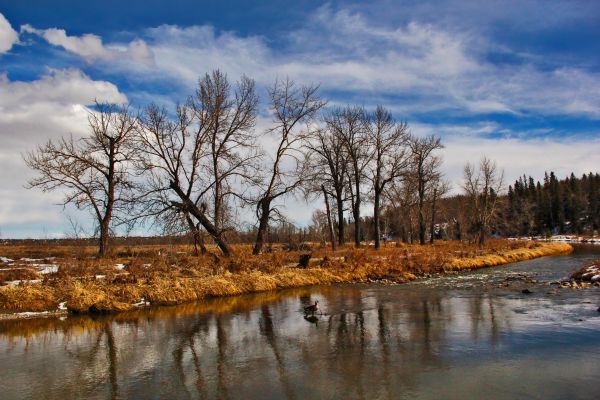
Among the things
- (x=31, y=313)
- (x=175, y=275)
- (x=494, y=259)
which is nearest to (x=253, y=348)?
(x=31, y=313)

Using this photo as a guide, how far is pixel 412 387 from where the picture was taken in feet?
25.7

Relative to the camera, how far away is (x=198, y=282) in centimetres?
1997

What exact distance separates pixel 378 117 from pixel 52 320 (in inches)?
1318

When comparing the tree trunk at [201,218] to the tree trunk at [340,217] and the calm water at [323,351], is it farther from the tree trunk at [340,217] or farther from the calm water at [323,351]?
the tree trunk at [340,217]

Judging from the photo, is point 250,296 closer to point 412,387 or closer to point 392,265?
point 392,265

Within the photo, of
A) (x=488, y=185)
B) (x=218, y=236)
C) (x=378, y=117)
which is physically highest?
(x=378, y=117)

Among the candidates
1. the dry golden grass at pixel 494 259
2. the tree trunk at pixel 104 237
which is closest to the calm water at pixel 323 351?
the dry golden grass at pixel 494 259

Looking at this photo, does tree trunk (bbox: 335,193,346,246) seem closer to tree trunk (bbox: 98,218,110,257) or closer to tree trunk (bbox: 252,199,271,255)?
tree trunk (bbox: 252,199,271,255)

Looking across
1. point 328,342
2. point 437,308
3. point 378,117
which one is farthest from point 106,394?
point 378,117

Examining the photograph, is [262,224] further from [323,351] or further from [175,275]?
[323,351]

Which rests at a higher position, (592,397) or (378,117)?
(378,117)

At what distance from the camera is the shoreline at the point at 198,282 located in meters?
16.3

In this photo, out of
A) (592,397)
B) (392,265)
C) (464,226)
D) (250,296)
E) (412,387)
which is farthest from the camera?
(464,226)

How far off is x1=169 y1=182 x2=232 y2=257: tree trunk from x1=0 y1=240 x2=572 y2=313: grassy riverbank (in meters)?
1.14
